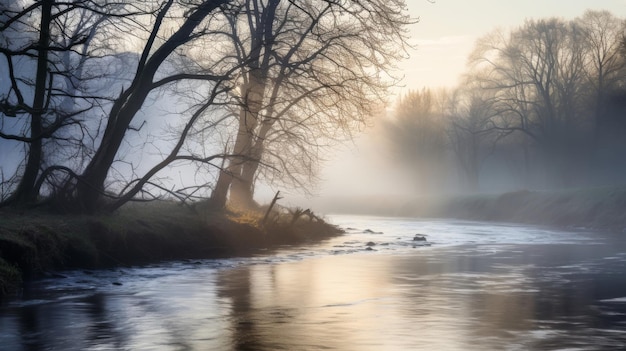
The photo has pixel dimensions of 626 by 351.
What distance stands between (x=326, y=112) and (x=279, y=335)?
1573 cm

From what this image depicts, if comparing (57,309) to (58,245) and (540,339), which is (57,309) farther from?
(540,339)

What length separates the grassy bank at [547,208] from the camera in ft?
148

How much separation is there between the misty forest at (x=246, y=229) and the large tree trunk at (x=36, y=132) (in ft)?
0.15

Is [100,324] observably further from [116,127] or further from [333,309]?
[116,127]

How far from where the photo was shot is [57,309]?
1482cm

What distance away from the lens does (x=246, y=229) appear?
2872 centimetres

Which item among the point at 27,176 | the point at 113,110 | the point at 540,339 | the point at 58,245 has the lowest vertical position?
the point at 540,339

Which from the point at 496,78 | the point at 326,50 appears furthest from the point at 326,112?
the point at 496,78

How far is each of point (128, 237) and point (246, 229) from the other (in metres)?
6.22

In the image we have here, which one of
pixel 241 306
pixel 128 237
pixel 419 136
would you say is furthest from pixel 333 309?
pixel 419 136

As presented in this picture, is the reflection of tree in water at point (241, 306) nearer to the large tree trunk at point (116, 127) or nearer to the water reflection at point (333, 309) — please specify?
the water reflection at point (333, 309)

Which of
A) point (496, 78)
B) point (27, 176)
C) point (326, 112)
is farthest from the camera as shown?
point (496, 78)

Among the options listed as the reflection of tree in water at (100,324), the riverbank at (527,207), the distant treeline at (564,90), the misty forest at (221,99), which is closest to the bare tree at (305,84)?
the misty forest at (221,99)

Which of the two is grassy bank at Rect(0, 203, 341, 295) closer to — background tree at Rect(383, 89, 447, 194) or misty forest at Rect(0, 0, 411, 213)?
misty forest at Rect(0, 0, 411, 213)
